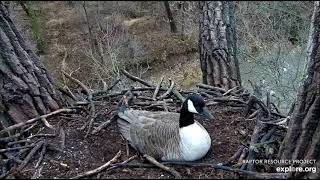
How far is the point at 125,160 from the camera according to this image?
3.30m

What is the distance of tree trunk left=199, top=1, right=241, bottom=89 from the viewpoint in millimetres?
5203

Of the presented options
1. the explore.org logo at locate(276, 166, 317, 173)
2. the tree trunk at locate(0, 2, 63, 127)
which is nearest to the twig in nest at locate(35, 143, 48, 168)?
the tree trunk at locate(0, 2, 63, 127)

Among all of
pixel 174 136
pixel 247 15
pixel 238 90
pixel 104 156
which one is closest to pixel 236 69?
pixel 238 90

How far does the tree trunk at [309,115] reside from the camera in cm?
274

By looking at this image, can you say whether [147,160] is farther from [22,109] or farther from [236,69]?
[236,69]

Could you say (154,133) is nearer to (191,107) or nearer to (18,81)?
(191,107)

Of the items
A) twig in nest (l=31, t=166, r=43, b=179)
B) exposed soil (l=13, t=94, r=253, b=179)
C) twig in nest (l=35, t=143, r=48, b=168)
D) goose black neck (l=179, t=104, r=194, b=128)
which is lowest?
exposed soil (l=13, t=94, r=253, b=179)

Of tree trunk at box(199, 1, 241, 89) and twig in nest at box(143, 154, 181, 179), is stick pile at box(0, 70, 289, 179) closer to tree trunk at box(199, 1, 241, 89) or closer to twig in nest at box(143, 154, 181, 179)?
twig in nest at box(143, 154, 181, 179)

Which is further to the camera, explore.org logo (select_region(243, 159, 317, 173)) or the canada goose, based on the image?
the canada goose

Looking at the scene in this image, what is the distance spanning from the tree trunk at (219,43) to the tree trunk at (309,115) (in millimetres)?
2289

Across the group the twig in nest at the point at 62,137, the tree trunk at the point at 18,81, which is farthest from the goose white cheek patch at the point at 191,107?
the tree trunk at the point at 18,81

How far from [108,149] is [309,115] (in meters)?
1.63

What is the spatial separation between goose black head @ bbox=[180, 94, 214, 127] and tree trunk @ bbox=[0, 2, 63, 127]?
1444mm

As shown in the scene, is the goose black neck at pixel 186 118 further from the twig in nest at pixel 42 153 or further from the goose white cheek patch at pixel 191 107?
the twig in nest at pixel 42 153
